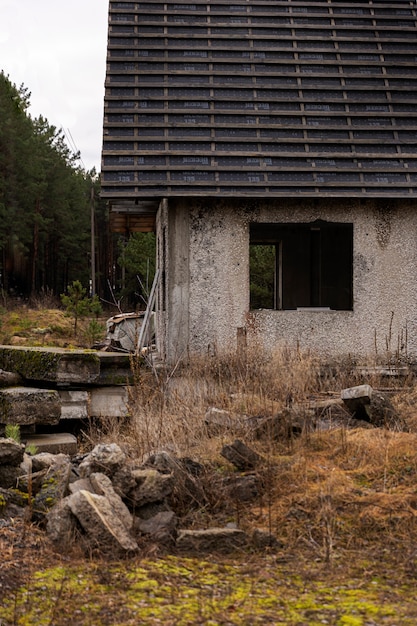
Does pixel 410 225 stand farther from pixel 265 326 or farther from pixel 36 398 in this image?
pixel 36 398

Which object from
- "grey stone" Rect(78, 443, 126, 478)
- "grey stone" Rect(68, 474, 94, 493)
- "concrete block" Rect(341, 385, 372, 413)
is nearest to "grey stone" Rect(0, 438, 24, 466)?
"grey stone" Rect(78, 443, 126, 478)

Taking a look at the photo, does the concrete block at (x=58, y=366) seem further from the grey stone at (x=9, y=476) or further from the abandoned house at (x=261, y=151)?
the grey stone at (x=9, y=476)

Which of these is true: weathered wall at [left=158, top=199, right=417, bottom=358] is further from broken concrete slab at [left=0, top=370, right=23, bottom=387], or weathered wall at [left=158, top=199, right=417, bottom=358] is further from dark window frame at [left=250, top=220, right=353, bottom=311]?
dark window frame at [left=250, top=220, right=353, bottom=311]

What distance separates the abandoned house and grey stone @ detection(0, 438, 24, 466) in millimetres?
5186

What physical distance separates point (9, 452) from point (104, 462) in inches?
36.8

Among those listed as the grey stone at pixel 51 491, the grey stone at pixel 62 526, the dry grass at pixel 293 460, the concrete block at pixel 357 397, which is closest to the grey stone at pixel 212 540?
the dry grass at pixel 293 460

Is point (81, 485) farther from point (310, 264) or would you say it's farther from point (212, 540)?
point (310, 264)

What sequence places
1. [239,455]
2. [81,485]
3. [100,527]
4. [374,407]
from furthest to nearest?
1. [374,407]
2. [239,455]
3. [81,485]
4. [100,527]

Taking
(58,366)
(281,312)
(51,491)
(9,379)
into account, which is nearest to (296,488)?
(51,491)

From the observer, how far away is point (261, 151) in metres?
11.7

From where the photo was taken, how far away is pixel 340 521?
541 cm

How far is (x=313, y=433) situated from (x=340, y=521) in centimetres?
165

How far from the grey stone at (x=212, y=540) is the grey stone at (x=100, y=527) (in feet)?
1.12

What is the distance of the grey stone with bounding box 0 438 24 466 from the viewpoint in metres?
6.02
